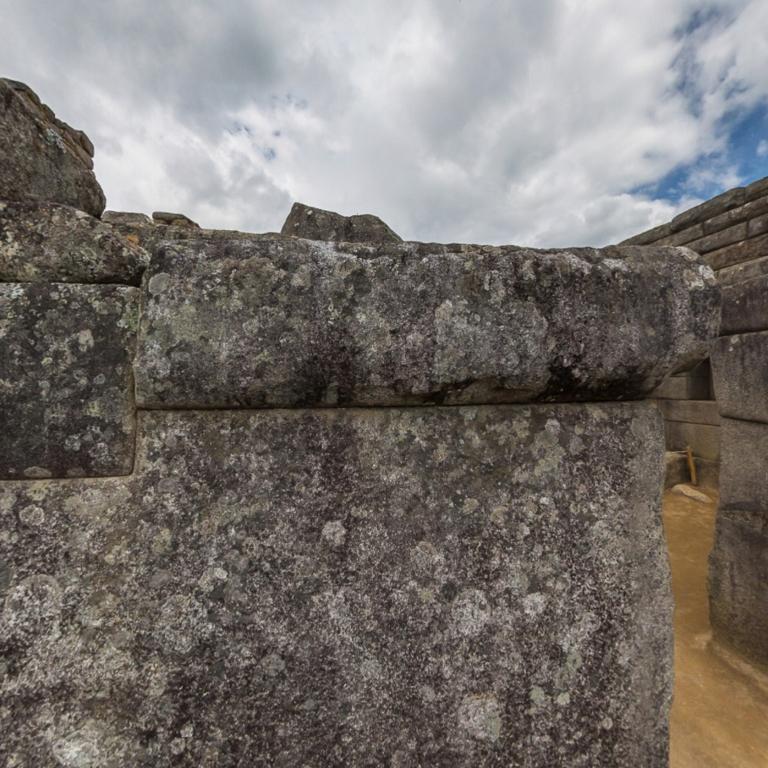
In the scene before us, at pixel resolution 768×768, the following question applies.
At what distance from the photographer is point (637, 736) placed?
109 centimetres

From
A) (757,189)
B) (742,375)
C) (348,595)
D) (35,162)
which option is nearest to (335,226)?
(35,162)

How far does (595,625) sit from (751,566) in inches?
135

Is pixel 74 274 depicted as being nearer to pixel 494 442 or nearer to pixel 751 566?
pixel 494 442

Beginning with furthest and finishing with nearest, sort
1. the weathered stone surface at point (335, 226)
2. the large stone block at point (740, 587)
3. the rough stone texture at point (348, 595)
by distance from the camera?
the large stone block at point (740, 587) → the weathered stone surface at point (335, 226) → the rough stone texture at point (348, 595)

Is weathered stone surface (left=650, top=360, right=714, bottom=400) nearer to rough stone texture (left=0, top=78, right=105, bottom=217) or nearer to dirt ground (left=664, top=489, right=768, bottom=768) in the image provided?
dirt ground (left=664, top=489, right=768, bottom=768)

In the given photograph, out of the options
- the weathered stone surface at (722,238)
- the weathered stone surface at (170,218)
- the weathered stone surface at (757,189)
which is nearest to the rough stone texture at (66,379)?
the weathered stone surface at (170,218)

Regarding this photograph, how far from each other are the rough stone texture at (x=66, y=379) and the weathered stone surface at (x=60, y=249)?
0.03 m

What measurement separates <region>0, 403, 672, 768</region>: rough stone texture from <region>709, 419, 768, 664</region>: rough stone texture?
10.6ft

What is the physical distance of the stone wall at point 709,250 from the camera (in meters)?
6.70

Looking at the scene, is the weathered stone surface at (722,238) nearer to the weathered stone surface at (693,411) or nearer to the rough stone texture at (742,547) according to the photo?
the weathered stone surface at (693,411)

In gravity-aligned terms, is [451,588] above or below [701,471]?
above

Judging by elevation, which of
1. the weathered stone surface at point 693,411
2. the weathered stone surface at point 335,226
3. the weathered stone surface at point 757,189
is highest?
the weathered stone surface at point 757,189

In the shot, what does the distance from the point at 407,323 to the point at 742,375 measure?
389 centimetres

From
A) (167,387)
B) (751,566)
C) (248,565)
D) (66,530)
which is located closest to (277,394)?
(167,387)
